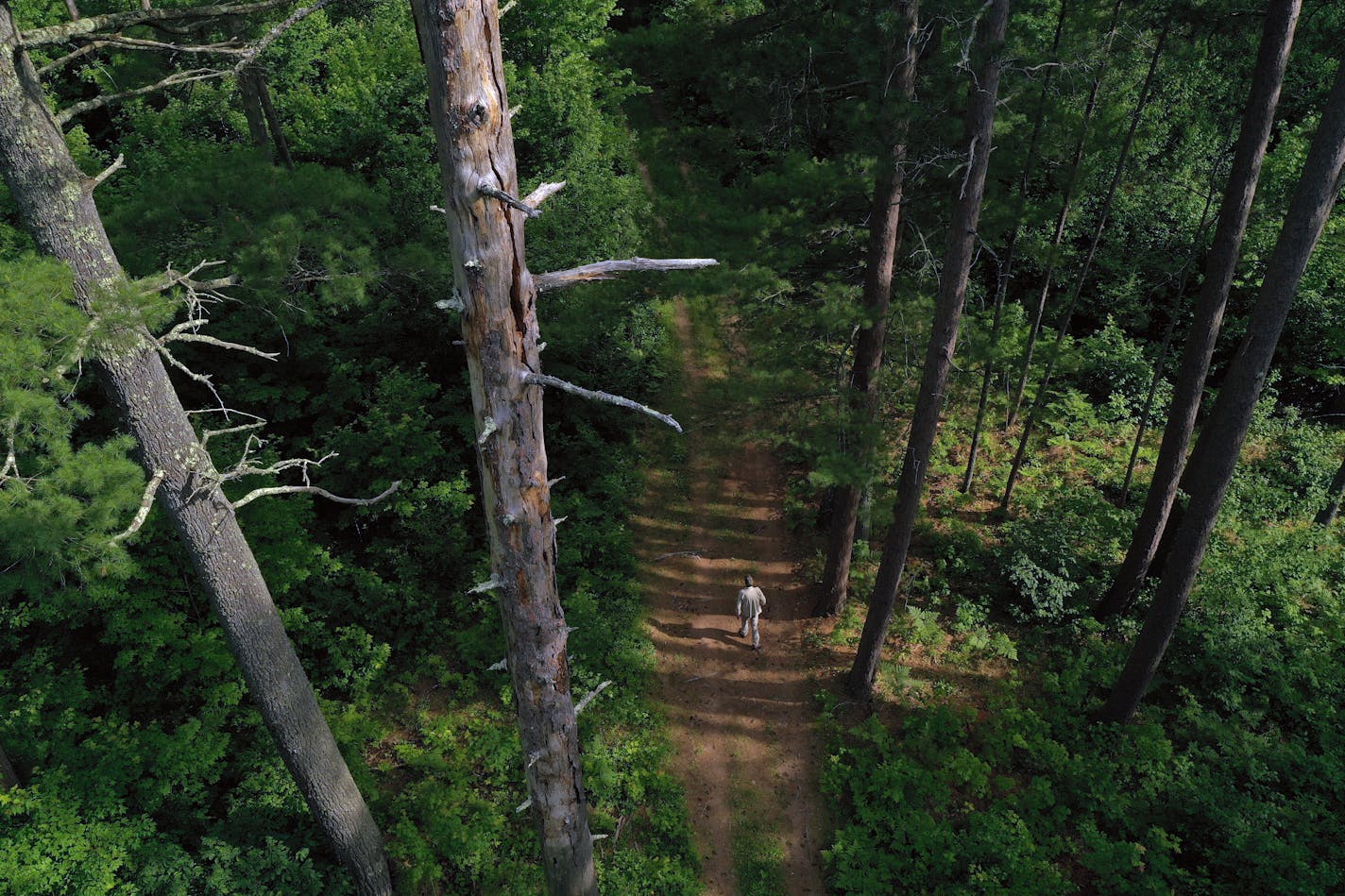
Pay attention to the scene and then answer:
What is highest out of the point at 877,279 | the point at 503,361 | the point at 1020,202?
the point at 503,361

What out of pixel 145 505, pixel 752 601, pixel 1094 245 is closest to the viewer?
pixel 145 505

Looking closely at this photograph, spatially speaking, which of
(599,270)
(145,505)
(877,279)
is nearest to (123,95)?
(145,505)

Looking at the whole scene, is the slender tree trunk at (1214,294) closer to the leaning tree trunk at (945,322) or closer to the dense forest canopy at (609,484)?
the dense forest canopy at (609,484)

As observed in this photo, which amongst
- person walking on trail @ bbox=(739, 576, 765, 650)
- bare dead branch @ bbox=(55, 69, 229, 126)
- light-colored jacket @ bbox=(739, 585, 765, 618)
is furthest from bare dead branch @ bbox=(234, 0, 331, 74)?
light-colored jacket @ bbox=(739, 585, 765, 618)

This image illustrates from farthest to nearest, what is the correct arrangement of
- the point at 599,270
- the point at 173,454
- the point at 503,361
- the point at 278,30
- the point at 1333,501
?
the point at 1333,501, the point at 173,454, the point at 278,30, the point at 503,361, the point at 599,270

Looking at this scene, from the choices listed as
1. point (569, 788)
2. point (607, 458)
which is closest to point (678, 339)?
point (607, 458)

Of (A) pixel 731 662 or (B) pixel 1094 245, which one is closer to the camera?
(A) pixel 731 662

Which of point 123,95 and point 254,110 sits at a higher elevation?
point 123,95

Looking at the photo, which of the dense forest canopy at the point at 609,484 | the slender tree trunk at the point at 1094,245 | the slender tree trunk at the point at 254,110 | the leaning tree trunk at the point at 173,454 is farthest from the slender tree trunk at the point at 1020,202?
the slender tree trunk at the point at 254,110

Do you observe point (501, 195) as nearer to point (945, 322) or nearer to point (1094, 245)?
point (945, 322)
